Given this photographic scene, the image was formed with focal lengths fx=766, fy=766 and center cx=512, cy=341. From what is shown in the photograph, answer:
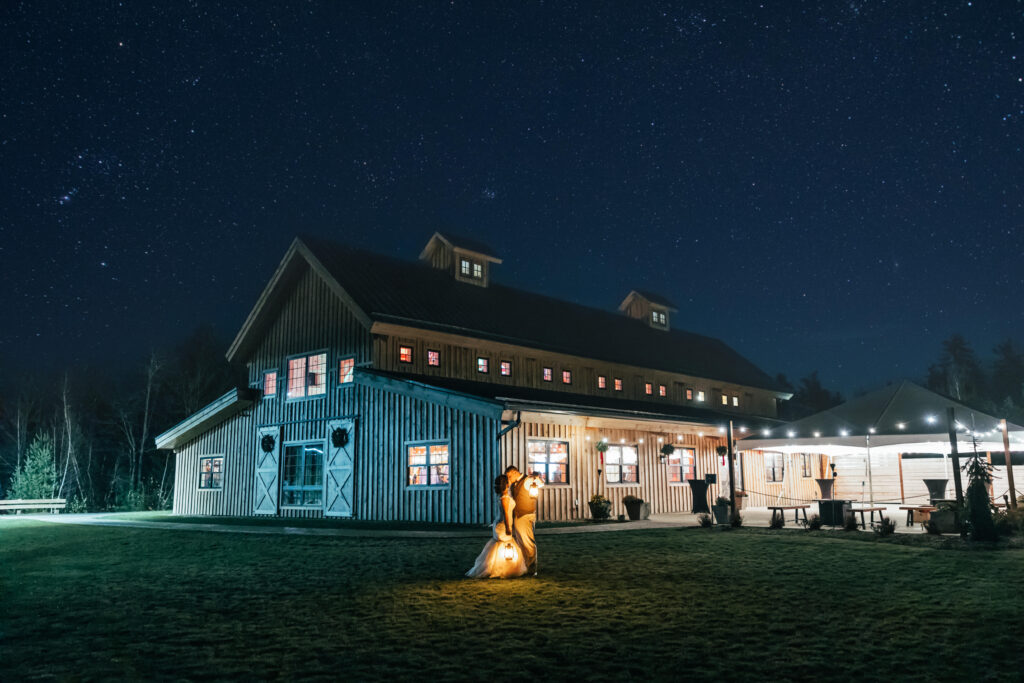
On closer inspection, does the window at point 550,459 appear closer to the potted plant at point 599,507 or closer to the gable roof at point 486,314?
the potted plant at point 599,507

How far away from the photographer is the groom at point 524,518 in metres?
10.4

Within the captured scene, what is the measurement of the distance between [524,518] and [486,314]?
16175 mm

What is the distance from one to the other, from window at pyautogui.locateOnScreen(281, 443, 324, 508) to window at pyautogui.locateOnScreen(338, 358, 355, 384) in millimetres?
2208

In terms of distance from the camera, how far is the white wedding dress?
1022 cm

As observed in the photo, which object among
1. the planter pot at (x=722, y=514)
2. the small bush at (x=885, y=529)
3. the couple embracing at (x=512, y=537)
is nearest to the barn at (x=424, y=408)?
the planter pot at (x=722, y=514)

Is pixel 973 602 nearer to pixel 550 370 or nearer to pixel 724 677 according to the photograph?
pixel 724 677

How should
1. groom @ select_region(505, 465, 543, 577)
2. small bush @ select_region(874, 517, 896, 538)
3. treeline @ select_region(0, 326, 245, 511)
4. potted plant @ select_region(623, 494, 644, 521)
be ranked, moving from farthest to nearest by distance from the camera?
treeline @ select_region(0, 326, 245, 511)
potted plant @ select_region(623, 494, 644, 521)
small bush @ select_region(874, 517, 896, 538)
groom @ select_region(505, 465, 543, 577)

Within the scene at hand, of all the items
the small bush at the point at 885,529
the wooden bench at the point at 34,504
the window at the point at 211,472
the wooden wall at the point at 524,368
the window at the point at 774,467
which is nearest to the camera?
the small bush at the point at 885,529

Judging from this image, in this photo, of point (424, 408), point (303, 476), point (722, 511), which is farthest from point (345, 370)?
point (722, 511)

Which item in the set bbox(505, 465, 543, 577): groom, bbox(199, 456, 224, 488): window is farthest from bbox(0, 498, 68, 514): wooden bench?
bbox(505, 465, 543, 577): groom

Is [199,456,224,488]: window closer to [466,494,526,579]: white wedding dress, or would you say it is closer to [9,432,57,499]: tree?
[9,432,57,499]: tree

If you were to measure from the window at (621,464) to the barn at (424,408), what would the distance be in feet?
0.17

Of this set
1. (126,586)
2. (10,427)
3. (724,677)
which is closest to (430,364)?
(126,586)

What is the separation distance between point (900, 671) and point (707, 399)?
96.4ft
